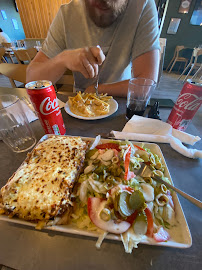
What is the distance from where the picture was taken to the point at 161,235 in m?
0.37

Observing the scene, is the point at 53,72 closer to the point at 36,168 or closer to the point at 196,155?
the point at 36,168

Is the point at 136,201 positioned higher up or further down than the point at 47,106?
further down

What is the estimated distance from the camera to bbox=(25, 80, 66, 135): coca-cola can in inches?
22.8

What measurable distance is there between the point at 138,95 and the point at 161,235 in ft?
2.59

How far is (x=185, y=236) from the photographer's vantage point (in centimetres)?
36

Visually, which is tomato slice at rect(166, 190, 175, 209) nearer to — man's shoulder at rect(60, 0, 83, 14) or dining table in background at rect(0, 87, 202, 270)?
dining table in background at rect(0, 87, 202, 270)

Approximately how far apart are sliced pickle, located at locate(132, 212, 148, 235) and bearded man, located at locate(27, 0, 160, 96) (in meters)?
0.97

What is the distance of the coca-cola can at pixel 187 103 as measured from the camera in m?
0.62

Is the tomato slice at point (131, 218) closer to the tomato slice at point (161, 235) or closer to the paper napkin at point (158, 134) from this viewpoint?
the tomato slice at point (161, 235)

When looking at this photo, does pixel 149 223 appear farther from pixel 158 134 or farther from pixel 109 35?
pixel 109 35

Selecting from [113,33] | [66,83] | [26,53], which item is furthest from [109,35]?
[26,53]

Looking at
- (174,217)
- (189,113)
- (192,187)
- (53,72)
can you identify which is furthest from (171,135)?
(53,72)

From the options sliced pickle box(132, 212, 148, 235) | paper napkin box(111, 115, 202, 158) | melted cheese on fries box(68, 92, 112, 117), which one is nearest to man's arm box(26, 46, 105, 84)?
melted cheese on fries box(68, 92, 112, 117)

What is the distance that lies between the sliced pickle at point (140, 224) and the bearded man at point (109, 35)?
97 centimetres
